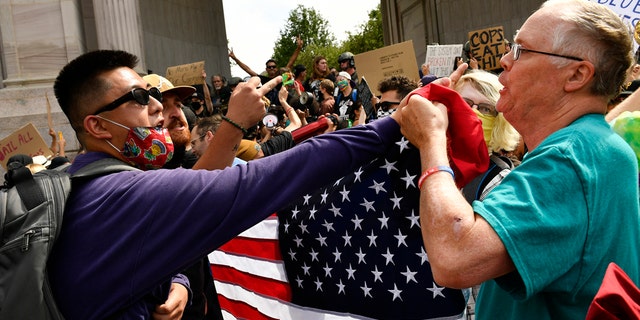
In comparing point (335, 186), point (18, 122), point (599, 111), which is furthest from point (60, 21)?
point (599, 111)

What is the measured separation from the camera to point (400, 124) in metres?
2.50

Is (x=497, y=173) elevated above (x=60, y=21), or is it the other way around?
(x=60, y=21)

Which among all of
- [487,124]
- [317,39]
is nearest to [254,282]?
[487,124]

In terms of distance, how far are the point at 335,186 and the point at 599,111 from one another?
4.21 feet

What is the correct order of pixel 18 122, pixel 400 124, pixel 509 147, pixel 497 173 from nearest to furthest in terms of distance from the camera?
1. pixel 400 124
2. pixel 497 173
3. pixel 509 147
4. pixel 18 122

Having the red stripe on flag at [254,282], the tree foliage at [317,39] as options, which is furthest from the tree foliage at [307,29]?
Result: the red stripe on flag at [254,282]

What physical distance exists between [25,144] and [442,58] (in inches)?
232

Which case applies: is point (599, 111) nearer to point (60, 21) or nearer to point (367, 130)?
point (367, 130)

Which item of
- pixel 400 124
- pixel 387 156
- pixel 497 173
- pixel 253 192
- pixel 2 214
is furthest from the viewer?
pixel 497 173

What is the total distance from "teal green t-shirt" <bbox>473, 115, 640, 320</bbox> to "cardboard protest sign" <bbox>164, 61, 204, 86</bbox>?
9.76 m

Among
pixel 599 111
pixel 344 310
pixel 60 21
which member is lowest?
pixel 344 310

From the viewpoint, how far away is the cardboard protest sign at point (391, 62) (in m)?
10.3

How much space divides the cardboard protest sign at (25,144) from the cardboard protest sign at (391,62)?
16.4 feet

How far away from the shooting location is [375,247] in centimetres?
293
